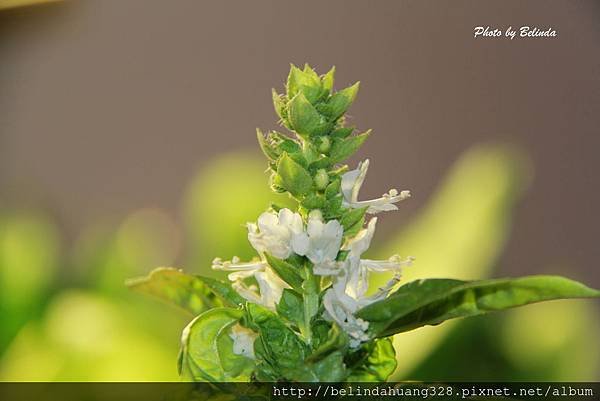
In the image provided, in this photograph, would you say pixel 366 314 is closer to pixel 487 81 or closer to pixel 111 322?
pixel 111 322

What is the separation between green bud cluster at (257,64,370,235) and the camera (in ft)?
1.15

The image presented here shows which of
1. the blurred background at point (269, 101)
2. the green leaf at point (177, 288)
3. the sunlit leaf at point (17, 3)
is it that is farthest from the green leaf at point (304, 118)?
the sunlit leaf at point (17, 3)

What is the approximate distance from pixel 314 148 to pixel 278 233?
0.16 feet

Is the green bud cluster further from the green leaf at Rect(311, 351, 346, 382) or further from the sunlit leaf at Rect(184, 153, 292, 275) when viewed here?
the sunlit leaf at Rect(184, 153, 292, 275)

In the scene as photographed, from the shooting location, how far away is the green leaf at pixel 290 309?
0.34m

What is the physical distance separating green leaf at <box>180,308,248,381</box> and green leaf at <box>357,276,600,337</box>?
67 mm

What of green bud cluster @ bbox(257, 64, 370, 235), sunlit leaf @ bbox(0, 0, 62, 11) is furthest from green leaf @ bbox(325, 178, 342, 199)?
sunlit leaf @ bbox(0, 0, 62, 11)

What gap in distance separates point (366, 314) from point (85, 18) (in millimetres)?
1122

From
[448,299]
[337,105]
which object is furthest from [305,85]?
[448,299]

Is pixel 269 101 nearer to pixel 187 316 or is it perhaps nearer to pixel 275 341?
pixel 187 316

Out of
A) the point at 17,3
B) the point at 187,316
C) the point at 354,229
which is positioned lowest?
the point at 187,316

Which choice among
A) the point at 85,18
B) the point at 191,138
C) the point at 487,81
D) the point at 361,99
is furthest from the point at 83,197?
the point at 487,81

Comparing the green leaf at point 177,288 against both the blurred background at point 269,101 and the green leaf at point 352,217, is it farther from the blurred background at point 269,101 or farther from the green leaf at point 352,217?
the blurred background at point 269,101

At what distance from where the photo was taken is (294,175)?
345 millimetres
